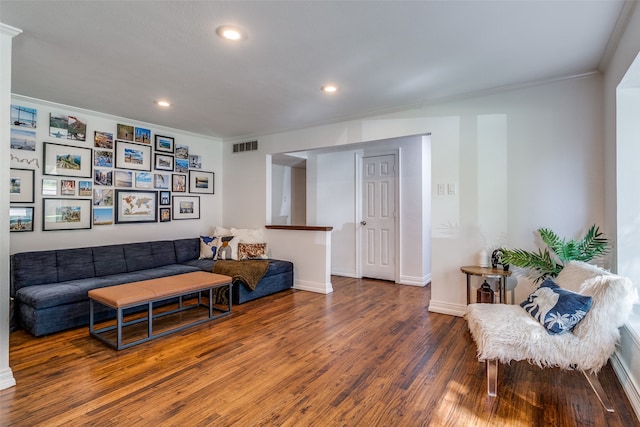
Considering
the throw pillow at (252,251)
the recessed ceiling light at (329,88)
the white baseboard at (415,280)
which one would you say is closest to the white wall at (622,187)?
the recessed ceiling light at (329,88)

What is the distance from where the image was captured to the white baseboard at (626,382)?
6.01 feet

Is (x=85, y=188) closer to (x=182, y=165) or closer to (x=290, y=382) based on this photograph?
(x=182, y=165)

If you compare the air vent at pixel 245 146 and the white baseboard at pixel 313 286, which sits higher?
the air vent at pixel 245 146

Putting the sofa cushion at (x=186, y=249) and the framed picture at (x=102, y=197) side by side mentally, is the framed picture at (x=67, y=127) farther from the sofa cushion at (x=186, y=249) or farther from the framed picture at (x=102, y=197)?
the sofa cushion at (x=186, y=249)

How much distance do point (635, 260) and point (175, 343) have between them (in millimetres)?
3565

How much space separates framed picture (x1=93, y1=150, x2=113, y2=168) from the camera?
4005mm

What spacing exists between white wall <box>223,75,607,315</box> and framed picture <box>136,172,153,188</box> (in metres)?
2.96

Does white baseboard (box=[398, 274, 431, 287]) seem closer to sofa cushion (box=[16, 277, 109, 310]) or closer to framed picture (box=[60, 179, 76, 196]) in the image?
sofa cushion (box=[16, 277, 109, 310])

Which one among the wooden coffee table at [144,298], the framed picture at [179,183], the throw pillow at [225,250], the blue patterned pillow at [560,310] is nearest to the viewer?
the blue patterned pillow at [560,310]

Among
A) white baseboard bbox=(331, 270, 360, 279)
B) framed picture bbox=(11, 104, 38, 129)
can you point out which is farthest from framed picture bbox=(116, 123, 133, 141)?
white baseboard bbox=(331, 270, 360, 279)

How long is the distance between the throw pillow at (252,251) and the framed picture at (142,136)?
1883 millimetres

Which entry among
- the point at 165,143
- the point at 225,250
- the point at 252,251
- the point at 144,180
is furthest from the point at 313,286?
the point at 165,143

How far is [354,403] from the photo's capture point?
1.91 m

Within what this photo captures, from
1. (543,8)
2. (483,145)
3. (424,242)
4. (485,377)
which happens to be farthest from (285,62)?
(424,242)
